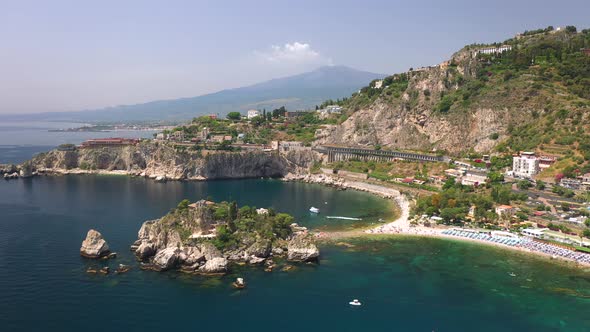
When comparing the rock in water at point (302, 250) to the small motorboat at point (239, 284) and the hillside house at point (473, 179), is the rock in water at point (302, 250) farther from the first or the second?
the hillside house at point (473, 179)

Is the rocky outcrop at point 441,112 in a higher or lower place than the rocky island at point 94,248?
higher

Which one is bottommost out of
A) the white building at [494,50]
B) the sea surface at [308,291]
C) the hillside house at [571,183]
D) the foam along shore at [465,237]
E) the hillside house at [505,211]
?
the sea surface at [308,291]

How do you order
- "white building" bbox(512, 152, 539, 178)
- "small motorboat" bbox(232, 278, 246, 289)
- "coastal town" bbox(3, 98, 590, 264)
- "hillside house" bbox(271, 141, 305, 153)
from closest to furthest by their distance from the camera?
"small motorboat" bbox(232, 278, 246, 289)
"coastal town" bbox(3, 98, 590, 264)
"white building" bbox(512, 152, 539, 178)
"hillside house" bbox(271, 141, 305, 153)

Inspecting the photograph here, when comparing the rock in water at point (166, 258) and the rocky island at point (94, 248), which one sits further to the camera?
the rocky island at point (94, 248)

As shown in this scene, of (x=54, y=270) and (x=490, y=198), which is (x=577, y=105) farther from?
(x=54, y=270)

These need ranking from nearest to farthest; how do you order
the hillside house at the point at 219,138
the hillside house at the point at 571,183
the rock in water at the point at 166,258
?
1. the rock in water at the point at 166,258
2. the hillside house at the point at 571,183
3. the hillside house at the point at 219,138

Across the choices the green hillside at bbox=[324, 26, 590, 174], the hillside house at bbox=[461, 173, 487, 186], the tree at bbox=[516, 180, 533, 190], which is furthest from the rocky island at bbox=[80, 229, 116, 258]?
the green hillside at bbox=[324, 26, 590, 174]

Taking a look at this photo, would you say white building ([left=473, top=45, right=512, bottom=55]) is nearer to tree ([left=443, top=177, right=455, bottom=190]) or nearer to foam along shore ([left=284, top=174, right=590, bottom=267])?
tree ([left=443, top=177, right=455, bottom=190])

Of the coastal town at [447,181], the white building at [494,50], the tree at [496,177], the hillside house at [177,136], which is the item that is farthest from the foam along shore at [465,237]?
the hillside house at [177,136]
